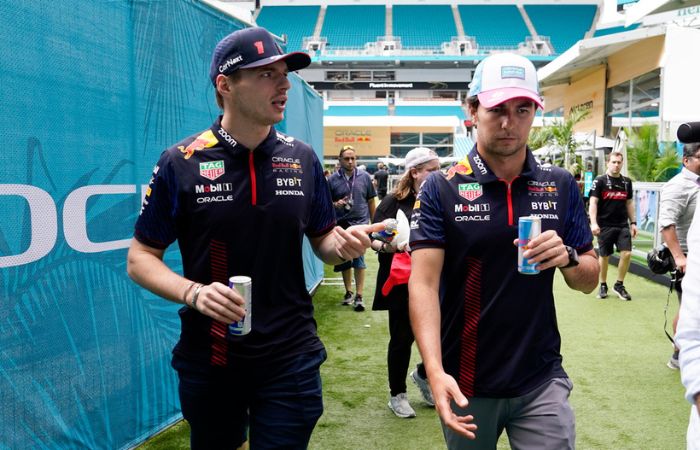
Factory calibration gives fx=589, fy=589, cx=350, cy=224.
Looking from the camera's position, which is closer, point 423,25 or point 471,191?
point 471,191

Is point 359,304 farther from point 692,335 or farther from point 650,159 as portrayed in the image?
point 650,159

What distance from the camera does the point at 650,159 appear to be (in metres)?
11.8

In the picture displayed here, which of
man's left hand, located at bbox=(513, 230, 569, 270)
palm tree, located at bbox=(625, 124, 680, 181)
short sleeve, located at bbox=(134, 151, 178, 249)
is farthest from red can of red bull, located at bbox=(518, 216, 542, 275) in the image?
palm tree, located at bbox=(625, 124, 680, 181)

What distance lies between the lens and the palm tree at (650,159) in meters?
11.6

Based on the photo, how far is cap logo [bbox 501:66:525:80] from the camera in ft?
6.45

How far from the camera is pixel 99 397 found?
319 cm

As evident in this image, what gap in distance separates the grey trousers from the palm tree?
438 inches

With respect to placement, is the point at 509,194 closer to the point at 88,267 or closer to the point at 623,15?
the point at 88,267

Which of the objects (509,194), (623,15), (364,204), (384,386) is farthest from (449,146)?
(509,194)

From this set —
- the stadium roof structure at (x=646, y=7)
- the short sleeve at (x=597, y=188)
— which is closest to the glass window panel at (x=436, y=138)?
the stadium roof structure at (x=646, y=7)

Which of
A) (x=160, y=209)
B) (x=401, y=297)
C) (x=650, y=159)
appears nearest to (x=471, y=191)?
(x=160, y=209)

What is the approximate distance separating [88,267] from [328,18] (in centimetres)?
5126

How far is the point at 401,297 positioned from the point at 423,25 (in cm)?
4982

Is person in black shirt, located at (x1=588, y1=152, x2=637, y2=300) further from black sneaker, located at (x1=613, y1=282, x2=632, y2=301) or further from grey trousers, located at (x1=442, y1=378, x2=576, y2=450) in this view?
grey trousers, located at (x1=442, y1=378, x2=576, y2=450)
